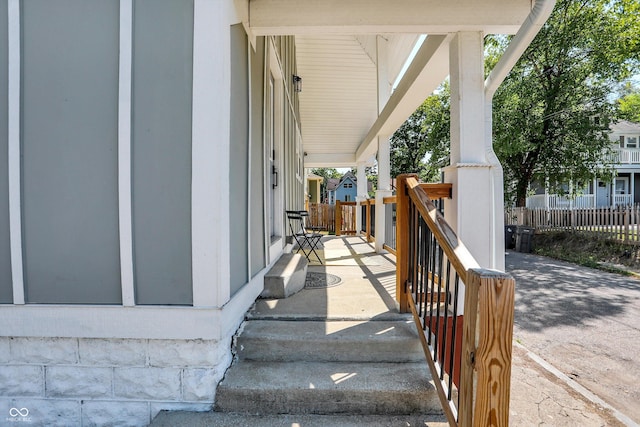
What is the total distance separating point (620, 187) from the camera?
→ 18938mm

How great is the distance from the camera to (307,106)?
8.36 meters

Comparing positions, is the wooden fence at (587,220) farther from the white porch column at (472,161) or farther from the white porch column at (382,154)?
the white porch column at (472,161)

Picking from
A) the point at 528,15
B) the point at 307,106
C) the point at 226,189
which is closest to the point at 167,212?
the point at 226,189

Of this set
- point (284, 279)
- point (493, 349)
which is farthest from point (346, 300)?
point (493, 349)

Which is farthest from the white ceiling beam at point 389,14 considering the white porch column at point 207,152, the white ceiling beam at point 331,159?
the white ceiling beam at point 331,159

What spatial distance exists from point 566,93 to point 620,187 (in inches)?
517

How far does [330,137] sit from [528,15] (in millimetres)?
7474

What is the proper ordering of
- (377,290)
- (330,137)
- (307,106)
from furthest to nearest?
(330,137)
(307,106)
(377,290)

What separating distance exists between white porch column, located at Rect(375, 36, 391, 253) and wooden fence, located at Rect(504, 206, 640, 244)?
255 inches

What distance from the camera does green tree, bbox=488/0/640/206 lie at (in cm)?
932

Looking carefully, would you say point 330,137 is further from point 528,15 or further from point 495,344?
point 495,344

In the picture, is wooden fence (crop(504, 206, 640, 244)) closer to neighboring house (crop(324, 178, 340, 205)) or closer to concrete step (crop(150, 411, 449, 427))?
concrete step (crop(150, 411, 449, 427))

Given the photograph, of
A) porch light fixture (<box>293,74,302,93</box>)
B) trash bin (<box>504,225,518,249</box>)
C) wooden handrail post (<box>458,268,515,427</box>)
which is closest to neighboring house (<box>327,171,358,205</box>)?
trash bin (<box>504,225,518,249</box>)

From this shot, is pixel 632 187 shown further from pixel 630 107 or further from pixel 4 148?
pixel 4 148
